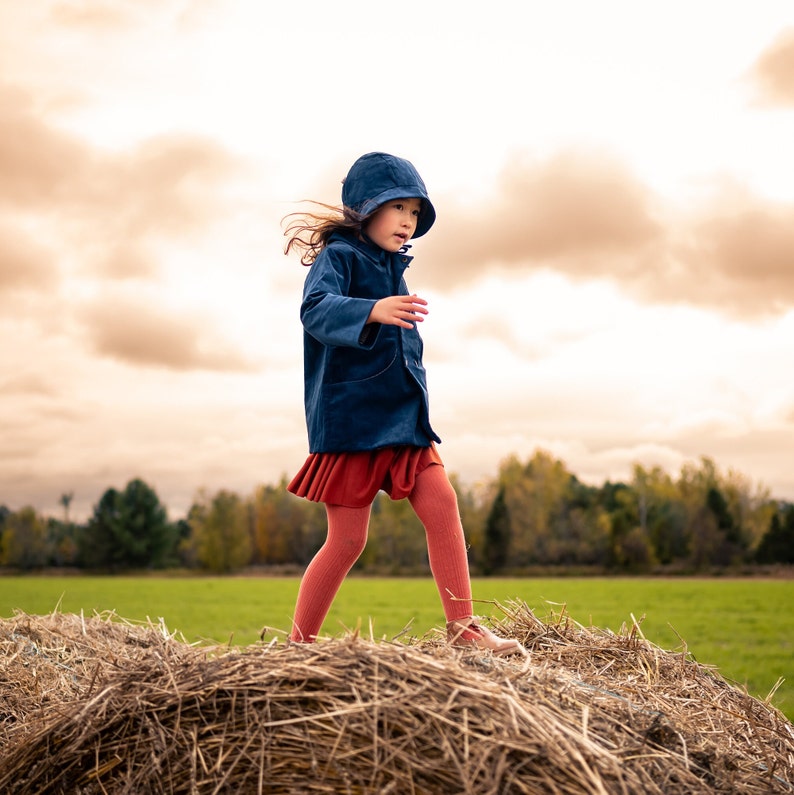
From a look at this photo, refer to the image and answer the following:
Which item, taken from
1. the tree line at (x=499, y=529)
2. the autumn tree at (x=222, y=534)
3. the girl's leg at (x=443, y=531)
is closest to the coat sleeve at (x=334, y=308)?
the girl's leg at (x=443, y=531)

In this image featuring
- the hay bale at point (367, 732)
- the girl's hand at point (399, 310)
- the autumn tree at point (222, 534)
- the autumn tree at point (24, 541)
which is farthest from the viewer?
the autumn tree at point (24, 541)

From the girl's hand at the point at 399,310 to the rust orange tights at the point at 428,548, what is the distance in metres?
0.76

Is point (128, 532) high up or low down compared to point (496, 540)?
up

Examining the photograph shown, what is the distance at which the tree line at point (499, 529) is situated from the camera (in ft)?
171

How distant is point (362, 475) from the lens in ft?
11.8

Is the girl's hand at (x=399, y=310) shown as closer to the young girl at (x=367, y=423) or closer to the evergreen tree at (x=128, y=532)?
the young girl at (x=367, y=423)

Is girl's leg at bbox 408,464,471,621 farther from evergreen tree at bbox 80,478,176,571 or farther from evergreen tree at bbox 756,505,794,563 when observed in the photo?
evergreen tree at bbox 80,478,176,571

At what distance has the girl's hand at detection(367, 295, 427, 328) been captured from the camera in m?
3.20

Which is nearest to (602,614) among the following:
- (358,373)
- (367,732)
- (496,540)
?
(358,373)

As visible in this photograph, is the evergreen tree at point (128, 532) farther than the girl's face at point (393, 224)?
Yes

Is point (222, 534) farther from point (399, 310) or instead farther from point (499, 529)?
point (399, 310)

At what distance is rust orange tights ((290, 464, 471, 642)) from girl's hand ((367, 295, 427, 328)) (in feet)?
2.50

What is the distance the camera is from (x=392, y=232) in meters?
3.77

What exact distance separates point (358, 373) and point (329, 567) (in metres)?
0.84
